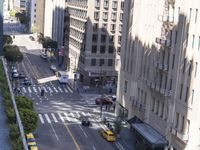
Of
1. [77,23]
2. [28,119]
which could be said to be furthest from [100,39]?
[28,119]

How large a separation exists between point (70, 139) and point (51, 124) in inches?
364

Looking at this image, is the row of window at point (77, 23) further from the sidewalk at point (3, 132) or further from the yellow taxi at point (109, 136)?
the sidewalk at point (3, 132)

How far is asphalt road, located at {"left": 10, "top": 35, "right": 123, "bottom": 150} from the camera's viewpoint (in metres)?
66.3

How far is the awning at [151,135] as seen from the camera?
6054 cm

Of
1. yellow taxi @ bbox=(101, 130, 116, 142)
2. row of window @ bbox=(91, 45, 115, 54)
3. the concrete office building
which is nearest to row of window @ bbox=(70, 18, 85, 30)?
row of window @ bbox=(91, 45, 115, 54)

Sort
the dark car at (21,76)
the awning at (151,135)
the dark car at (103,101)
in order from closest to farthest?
the awning at (151,135) < the dark car at (103,101) < the dark car at (21,76)

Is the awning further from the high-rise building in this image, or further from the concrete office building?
the high-rise building

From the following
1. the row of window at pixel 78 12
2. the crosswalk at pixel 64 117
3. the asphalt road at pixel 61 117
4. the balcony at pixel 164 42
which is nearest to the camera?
the balcony at pixel 164 42

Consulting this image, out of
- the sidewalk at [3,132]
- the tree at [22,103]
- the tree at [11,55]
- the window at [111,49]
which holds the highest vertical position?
the sidewalk at [3,132]

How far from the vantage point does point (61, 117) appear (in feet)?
269

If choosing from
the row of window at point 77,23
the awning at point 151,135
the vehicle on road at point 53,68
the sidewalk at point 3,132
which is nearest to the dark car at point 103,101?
the awning at point 151,135

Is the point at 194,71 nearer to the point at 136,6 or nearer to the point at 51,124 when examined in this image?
the point at 136,6

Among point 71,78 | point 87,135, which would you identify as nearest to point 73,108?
point 87,135

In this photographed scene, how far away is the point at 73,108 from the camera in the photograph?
89938mm
